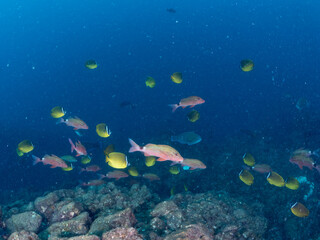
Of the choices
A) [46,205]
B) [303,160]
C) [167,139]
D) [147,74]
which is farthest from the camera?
[147,74]

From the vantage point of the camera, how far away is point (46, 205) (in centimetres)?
577

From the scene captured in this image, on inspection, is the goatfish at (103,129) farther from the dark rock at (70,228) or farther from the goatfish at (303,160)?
the goatfish at (303,160)

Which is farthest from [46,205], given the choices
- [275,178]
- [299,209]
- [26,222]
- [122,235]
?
[299,209]

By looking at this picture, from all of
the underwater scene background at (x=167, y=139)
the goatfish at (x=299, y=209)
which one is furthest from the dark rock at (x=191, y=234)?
the goatfish at (x=299, y=209)

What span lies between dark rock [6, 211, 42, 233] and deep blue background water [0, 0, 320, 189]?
32.7 feet

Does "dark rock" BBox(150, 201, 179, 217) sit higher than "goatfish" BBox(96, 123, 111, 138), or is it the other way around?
"goatfish" BBox(96, 123, 111, 138)

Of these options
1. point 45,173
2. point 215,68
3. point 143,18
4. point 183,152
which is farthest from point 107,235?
point 143,18

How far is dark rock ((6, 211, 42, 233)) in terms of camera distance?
16.5ft

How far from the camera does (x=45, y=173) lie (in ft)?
61.4

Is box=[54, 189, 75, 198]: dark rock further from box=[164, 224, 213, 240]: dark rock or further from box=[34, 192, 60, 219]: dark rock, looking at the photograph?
box=[164, 224, 213, 240]: dark rock

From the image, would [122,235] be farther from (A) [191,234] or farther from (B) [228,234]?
(B) [228,234]

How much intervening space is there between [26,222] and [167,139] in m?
10.1

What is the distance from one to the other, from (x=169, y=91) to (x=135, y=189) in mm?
33111

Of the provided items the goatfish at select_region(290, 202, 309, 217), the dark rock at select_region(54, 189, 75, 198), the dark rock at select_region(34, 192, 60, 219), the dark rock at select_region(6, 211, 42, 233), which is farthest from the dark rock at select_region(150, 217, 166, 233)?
the dark rock at select_region(54, 189, 75, 198)
